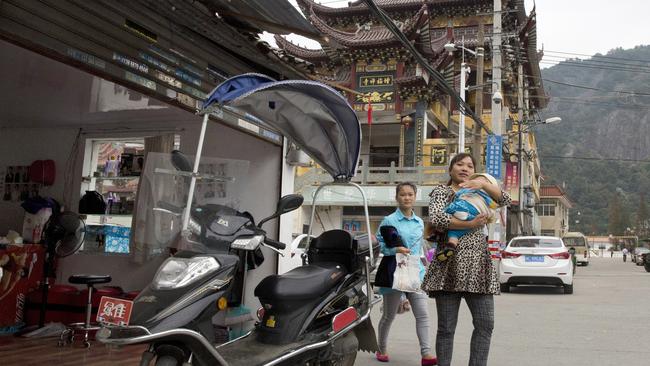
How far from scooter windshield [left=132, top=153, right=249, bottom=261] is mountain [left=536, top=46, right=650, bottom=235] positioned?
3017 inches

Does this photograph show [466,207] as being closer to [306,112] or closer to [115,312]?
[306,112]

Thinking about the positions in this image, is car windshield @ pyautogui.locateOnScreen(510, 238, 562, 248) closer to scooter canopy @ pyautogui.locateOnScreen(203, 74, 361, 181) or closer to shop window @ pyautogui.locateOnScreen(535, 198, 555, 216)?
scooter canopy @ pyautogui.locateOnScreen(203, 74, 361, 181)

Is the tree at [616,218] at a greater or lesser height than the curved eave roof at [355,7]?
lesser

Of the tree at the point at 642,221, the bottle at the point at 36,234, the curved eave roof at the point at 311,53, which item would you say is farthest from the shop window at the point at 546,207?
the bottle at the point at 36,234

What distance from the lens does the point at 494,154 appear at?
62.8ft

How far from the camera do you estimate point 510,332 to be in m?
7.40

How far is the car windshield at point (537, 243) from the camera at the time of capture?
13.5 metres

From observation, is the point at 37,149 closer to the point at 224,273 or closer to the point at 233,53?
the point at 233,53

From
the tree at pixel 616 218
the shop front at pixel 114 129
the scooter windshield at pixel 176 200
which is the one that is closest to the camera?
the scooter windshield at pixel 176 200

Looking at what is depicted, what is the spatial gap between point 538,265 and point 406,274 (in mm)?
9123

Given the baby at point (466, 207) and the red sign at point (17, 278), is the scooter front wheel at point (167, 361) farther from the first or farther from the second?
the red sign at point (17, 278)

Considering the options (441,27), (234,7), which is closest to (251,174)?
(234,7)

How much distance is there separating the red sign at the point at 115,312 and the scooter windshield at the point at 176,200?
24.9 inches

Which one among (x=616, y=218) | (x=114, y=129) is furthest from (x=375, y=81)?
(x=616, y=218)
